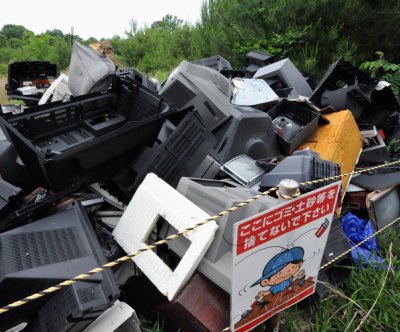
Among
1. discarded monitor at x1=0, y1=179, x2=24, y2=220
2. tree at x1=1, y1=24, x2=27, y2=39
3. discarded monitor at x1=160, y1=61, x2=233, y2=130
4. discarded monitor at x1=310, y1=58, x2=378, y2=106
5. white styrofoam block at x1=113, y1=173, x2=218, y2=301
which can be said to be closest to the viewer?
white styrofoam block at x1=113, y1=173, x2=218, y2=301

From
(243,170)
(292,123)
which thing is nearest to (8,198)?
(243,170)

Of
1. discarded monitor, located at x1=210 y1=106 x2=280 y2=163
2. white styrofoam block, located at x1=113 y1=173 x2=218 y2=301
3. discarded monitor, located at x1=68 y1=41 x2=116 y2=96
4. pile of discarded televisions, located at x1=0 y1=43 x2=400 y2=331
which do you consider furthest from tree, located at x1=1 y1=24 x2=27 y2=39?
white styrofoam block, located at x1=113 y1=173 x2=218 y2=301

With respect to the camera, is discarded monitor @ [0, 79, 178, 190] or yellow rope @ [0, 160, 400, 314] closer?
yellow rope @ [0, 160, 400, 314]

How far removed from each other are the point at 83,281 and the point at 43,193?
99 centimetres

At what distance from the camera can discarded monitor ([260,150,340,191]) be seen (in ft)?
6.00

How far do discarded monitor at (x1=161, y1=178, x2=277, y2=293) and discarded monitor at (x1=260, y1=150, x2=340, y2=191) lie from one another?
20 centimetres

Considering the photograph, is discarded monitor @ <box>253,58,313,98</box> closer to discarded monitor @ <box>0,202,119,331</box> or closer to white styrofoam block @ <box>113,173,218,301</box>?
white styrofoam block @ <box>113,173,218,301</box>

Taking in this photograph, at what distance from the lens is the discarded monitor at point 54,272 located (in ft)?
4.30

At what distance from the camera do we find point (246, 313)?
140cm

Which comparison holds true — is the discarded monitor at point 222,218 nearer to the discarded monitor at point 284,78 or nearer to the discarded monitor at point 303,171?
the discarded monitor at point 303,171

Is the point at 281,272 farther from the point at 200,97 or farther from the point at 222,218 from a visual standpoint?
the point at 200,97

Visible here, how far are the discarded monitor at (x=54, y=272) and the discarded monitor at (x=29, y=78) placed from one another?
2623mm

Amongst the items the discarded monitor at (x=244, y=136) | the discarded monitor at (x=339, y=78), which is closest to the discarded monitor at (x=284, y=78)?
the discarded monitor at (x=339, y=78)

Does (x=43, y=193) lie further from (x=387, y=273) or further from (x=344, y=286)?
(x=387, y=273)
